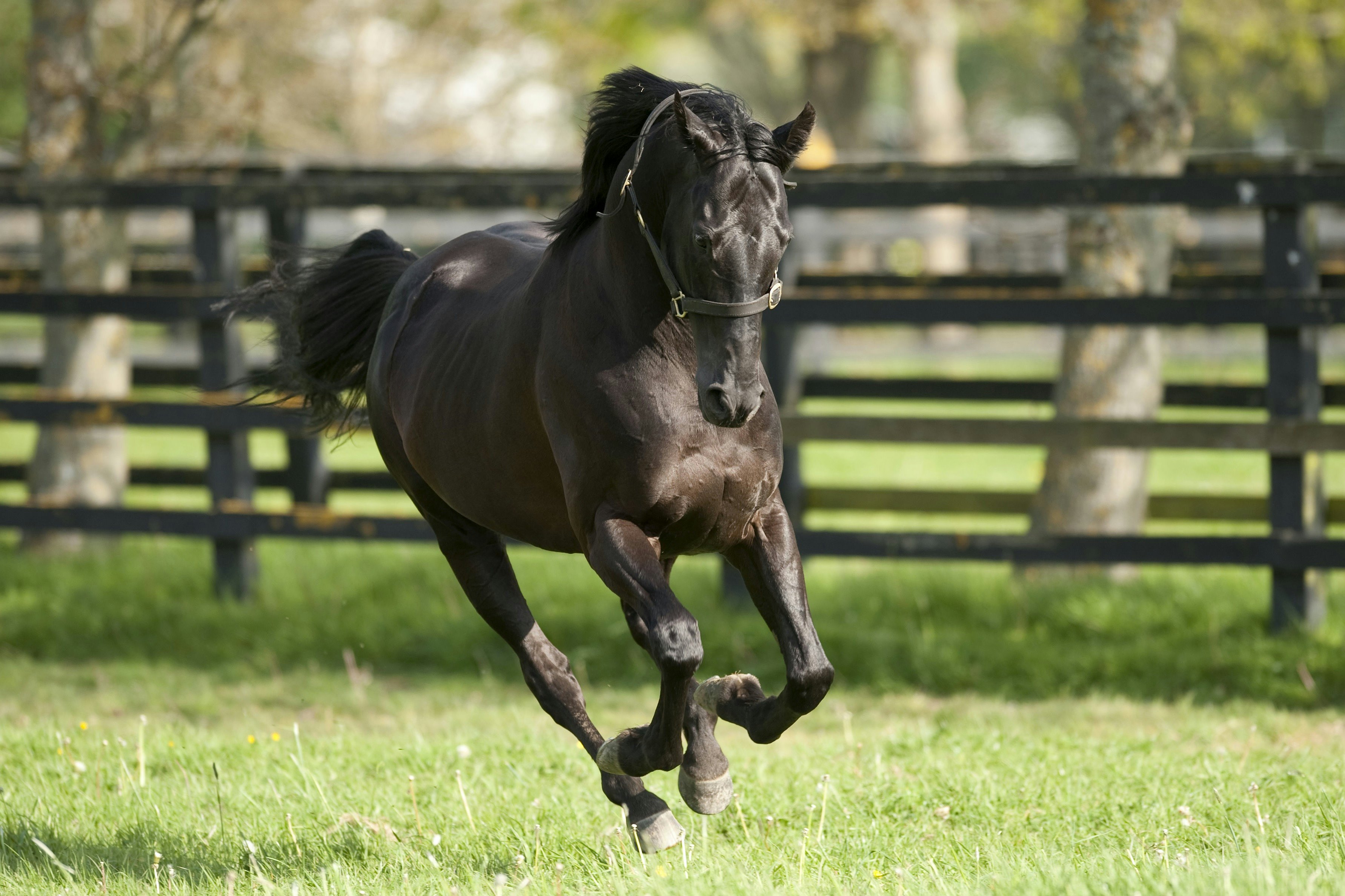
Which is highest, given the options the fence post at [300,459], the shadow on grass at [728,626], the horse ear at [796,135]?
the horse ear at [796,135]

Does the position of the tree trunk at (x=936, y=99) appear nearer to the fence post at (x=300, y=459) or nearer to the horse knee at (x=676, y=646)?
the fence post at (x=300, y=459)

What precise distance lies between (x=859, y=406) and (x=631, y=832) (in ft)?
25.1

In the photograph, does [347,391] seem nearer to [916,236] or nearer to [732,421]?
[732,421]

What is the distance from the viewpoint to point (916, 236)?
16234 mm

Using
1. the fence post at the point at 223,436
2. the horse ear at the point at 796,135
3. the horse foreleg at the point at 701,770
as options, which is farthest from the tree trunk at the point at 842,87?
the horse foreleg at the point at 701,770

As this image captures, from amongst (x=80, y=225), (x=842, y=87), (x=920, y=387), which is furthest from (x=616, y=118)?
(x=842, y=87)

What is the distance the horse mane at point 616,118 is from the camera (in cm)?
331

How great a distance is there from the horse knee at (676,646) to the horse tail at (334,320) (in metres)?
2.07

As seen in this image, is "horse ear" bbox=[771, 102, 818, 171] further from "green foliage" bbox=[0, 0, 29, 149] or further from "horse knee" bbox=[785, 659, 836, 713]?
"green foliage" bbox=[0, 0, 29, 149]

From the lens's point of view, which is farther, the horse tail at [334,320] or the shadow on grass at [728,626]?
the shadow on grass at [728,626]

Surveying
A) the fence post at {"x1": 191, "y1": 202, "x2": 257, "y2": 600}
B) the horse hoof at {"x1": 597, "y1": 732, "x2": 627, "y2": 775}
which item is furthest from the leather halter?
the fence post at {"x1": 191, "y1": 202, "x2": 257, "y2": 600}

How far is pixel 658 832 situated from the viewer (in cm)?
371

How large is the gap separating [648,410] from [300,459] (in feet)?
15.8

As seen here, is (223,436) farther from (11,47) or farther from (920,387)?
(11,47)
